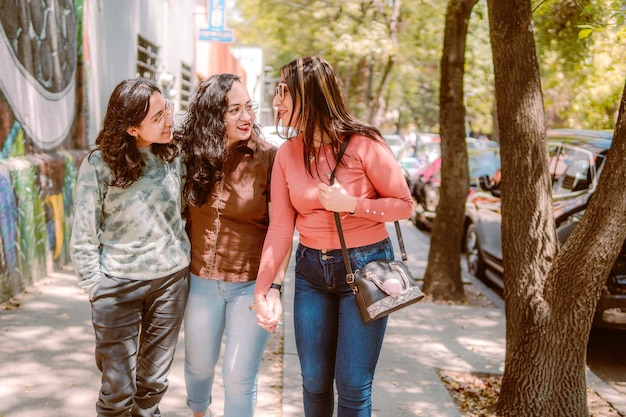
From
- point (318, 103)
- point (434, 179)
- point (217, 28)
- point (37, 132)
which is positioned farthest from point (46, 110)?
point (434, 179)

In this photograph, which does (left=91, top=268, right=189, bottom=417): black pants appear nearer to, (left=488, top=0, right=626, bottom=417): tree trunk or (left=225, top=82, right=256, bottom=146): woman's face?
(left=225, top=82, right=256, bottom=146): woman's face

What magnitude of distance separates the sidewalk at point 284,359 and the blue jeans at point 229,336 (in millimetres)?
1106

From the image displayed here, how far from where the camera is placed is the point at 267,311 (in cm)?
312

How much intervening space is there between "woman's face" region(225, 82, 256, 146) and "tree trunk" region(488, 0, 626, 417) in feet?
6.52

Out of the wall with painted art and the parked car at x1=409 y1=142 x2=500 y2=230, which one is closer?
the wall with painted art

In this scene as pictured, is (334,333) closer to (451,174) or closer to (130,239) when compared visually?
(130,239)

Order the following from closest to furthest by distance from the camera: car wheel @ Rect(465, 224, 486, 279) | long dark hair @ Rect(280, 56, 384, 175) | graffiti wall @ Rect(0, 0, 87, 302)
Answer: long dark hair @ Rect(280, 56, 384, 175)
graffiti wall @ Rect(0, 0, 87, 302)
car wheel @ Rect(465, 224, 486, 279)

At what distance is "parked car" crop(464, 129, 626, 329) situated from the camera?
7055mm

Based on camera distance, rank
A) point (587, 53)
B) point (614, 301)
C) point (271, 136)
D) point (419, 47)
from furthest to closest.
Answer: point (419, 47) → point (587, 53) → point (271, 136) → point (614, 301)

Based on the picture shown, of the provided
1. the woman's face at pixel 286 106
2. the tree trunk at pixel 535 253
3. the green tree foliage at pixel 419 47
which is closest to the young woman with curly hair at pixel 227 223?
the woman's face at pixel 286 106

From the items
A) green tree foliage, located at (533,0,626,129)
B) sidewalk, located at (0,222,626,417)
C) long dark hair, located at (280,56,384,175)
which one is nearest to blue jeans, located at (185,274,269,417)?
long dark hair, located at (280,56,384,175)

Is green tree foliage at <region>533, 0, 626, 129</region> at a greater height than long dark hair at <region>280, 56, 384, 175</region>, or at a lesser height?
greater

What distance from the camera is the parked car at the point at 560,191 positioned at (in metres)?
7.05

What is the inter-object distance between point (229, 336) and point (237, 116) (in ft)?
3.31
